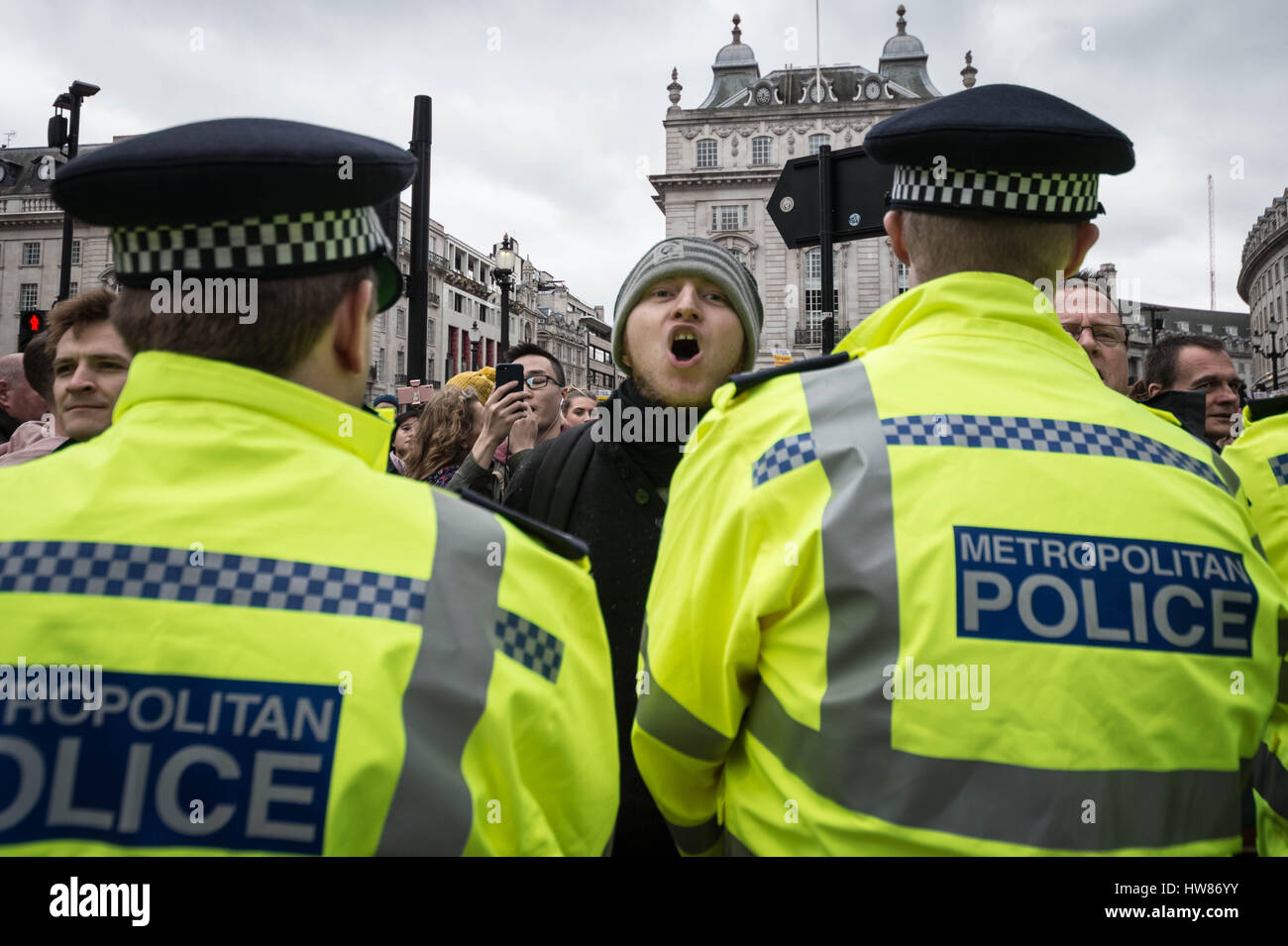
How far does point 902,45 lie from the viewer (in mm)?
59656

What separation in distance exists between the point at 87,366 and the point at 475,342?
72618 millimetres

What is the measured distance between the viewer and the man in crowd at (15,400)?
18.7 feet

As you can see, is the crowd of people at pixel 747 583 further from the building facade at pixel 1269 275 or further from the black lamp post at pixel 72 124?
the building facade at pixel 1269 275

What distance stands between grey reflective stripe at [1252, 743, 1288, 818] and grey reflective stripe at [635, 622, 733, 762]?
1285 mm

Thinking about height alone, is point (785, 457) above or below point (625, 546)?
above

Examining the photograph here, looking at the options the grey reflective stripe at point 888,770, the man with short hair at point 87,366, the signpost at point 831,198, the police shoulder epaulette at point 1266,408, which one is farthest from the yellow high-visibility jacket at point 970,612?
the signpost at point 831,198

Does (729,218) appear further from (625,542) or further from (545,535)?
(545,535)

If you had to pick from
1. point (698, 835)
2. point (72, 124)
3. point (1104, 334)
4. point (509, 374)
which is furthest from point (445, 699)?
point (72, 124)

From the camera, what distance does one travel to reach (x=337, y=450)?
143 cm

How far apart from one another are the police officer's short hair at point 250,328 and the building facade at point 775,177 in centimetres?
5297

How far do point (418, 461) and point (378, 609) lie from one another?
4502 millimetres

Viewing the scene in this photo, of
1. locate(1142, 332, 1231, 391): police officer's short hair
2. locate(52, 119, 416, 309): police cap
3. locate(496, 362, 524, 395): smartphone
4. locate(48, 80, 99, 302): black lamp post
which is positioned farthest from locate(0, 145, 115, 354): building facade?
locate(52, 119, 416, 309): police cap

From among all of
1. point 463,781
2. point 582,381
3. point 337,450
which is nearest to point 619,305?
point 337,450
